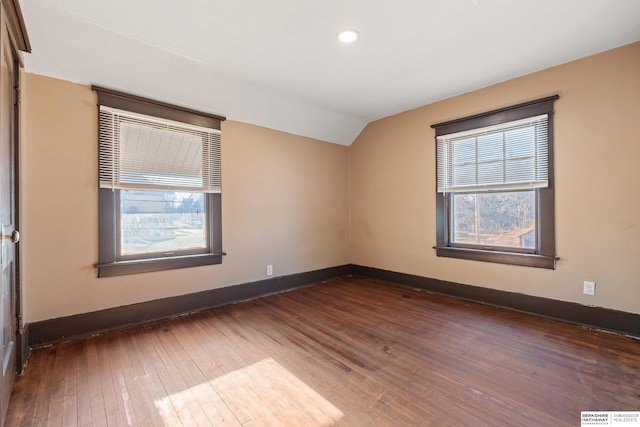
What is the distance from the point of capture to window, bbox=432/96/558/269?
293 centimetres

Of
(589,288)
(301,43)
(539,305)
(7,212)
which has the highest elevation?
(301,43)

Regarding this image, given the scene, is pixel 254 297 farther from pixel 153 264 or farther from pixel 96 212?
pixel 96 212

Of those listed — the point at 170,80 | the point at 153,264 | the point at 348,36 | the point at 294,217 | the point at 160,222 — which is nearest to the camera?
the point at 348,36

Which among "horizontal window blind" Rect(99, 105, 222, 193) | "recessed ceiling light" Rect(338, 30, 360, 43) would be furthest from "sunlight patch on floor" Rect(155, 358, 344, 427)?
"recessed ceiling light" Rect(338, 30, 360, 43)

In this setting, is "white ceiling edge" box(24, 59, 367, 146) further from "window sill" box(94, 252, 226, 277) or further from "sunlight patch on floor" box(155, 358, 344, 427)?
"sunlight patch on floor" box(155, 358, 344, 427)

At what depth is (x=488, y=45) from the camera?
2.44 meters

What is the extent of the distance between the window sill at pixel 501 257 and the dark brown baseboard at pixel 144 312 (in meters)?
2.13

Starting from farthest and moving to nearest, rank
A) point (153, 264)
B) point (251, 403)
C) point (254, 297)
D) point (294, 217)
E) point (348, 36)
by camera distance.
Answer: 1. point (294, 217)
2. point (254, 297)
3. point (153, 264)
4. point (348, 36)
5. point (251, 403)

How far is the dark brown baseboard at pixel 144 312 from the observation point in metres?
2.35

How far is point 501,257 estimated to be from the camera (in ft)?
10.5

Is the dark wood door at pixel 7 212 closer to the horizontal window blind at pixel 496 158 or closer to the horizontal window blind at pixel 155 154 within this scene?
the horizontal window blind at pixel 155 154

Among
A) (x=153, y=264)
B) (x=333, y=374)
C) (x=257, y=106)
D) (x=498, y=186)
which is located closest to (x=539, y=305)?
(x=498, y=186)

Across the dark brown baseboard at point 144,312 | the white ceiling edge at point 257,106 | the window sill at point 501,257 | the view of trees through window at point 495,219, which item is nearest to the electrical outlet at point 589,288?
the window sill at point 501,257

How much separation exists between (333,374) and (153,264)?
7.04ft
